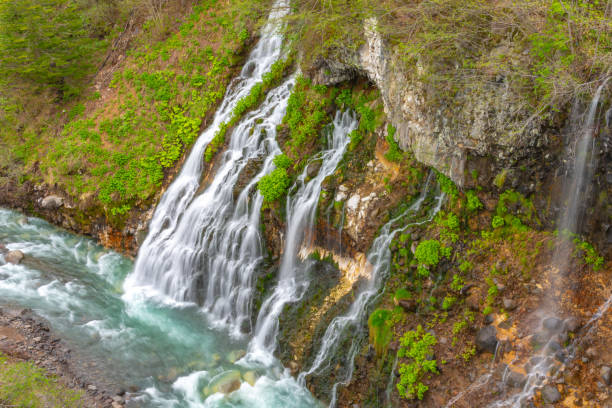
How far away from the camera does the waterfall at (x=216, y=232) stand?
1198 centimetres

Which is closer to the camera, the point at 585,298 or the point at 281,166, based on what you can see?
the point at 585,298

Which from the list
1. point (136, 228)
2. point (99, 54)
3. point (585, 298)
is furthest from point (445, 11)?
point (99, 54)

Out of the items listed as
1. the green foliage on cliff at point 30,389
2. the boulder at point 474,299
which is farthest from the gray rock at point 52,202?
the boulder at point 474,299

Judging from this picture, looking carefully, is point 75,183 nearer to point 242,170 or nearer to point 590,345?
point 242,170

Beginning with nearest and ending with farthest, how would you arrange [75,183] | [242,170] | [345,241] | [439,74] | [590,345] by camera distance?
[590,345]
[439,74]
[345,241]
[242,170]
[75,183]

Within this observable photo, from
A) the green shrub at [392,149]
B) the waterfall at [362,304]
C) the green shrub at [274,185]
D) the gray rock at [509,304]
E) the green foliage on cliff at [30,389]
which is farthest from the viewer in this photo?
the green shrub at [274,185]

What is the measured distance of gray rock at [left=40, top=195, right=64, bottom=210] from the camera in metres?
17.0

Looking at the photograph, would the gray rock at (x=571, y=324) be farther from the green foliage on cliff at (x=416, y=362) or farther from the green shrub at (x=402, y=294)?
the green shrub at (x=402, y=294)

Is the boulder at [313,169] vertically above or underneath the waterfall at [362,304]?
above

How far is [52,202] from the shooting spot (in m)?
17.1

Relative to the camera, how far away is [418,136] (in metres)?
9.15

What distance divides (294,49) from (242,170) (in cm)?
450

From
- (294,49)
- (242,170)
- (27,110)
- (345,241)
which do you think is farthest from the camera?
(27,110)

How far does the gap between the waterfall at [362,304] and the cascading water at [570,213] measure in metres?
2.45
